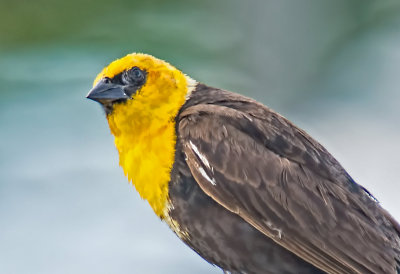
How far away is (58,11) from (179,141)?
1.09m

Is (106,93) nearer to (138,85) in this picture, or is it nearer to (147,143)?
(138,85)

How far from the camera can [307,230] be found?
13.9ft

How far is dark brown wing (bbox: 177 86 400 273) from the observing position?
13.9 feet

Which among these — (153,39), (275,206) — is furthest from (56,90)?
(275,206)

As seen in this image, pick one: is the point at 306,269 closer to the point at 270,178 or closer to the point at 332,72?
the point at 270,178

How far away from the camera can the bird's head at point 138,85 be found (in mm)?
4543

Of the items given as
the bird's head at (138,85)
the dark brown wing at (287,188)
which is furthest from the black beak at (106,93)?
the dark brown wing at (287,188)

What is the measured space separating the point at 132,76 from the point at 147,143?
0.31m

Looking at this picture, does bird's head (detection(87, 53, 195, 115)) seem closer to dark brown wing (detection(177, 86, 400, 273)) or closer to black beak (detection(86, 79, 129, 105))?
black beak (detection(86, 79, 129, 105))

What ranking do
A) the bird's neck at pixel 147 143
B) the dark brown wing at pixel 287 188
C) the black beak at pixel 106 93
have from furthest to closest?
the black beak at pixel 106 93 < the bird's neck at pixel 147 143 < the dark brown wing at pixel 287 188

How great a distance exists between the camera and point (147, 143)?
4461 millimetres

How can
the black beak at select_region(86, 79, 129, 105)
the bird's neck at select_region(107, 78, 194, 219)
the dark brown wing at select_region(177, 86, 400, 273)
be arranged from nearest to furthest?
the dark brown wing at select_region(177, 86, 400, 273)
the bird's neck at select_region(107, 78, 194, 219)
the black beak at select_region(86, 79, 129, 105)

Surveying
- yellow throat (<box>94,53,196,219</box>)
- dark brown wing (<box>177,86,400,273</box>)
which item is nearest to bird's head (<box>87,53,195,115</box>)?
yellow throat (<box>94,53,196,219</box>)

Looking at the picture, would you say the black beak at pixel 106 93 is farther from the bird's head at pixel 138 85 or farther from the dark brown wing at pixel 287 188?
the dark brown wing at pixel 287 188
